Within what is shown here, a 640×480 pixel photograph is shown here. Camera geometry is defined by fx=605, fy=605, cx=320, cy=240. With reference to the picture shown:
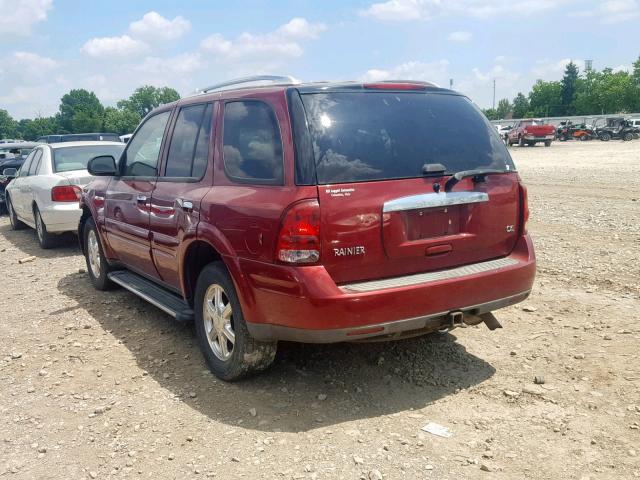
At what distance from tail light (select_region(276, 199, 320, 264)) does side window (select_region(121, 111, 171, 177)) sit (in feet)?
6.83

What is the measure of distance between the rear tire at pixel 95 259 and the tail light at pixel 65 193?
231 cm

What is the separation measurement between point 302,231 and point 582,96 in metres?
108

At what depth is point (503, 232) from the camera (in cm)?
405

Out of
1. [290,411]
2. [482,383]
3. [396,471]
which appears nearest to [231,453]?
[290,411]

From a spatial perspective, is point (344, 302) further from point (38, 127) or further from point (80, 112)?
point (38, 127)

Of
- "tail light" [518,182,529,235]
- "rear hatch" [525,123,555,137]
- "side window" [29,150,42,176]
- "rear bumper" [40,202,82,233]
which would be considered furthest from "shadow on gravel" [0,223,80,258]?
"rear hatch" [525,123,555,137]

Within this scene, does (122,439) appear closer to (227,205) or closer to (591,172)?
(227,205)

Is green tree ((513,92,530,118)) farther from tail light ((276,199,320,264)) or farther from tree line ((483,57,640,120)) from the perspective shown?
tail light ((276,199,320,264))

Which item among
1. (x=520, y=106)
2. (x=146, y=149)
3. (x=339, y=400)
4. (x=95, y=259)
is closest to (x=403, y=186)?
(x=339, y=400)

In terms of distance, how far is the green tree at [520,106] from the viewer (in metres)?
119

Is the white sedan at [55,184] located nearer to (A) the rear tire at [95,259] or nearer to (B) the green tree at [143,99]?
(A) the rear tire at [95,259]

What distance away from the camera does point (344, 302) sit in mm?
3381

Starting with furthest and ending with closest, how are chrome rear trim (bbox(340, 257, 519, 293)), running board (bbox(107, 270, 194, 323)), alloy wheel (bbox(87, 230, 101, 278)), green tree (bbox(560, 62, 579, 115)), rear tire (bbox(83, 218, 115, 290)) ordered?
green tree (bbox(560, 62, 579, 115)), alloy wheel (bbox(87, 230, 101, 278)), rear tire (bbox(83, 218, 115, 290)), running board (bbox(107, 270, 194, 323)), chrome rear trim (bbox(340, 257, 519, 293))

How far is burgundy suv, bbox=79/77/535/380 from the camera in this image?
344 centimetres
